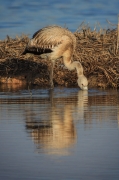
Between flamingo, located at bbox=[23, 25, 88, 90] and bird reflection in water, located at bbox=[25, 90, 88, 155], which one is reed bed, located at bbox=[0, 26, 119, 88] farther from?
bird reflection in water, located at bbox=[25, 90, 88, 155]

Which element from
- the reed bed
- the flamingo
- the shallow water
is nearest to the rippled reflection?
the shallow water

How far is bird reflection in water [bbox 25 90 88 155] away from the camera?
272 inches

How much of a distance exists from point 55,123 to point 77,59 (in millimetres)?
7905

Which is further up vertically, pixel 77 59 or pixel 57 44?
pixel 57 44

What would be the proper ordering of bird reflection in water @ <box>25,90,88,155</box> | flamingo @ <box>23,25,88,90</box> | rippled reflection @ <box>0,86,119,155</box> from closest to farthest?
bird reflection in water @ <box>25,90,88,155</box>
rippled reflection @ <box>0,86,119,155</box>
flamingo @ <box>23,25,88,90</box>

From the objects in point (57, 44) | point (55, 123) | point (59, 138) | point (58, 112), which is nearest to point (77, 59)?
point (57, 44)

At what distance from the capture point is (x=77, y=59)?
53.1 feet

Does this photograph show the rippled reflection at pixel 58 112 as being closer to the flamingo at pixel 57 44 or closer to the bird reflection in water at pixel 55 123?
the bird reflection in water at pixel 55 123

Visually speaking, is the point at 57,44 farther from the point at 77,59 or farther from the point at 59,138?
the point at 59,138

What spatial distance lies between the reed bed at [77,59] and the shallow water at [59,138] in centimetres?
319

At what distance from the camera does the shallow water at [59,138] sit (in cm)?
582

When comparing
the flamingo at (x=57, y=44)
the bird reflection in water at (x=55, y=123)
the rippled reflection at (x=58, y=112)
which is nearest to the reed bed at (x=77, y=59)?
the flamingo at (x=57, y=44)

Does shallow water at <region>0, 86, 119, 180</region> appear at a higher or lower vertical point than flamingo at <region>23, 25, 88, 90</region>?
lower

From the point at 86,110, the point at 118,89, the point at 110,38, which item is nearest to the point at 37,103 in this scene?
the point at 86,110
